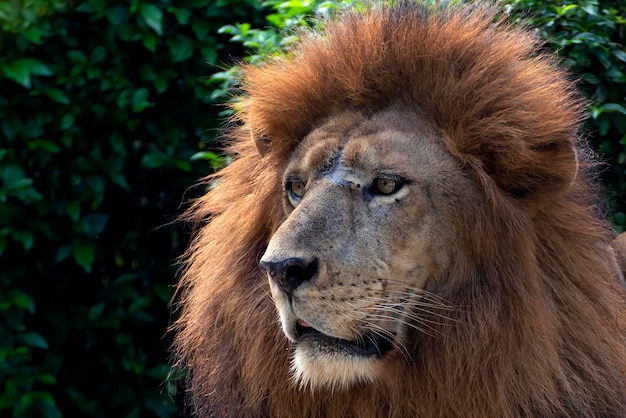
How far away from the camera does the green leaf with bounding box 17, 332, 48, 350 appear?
458 centimetres

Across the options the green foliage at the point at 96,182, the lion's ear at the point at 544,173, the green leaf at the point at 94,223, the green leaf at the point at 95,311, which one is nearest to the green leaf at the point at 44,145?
the green foliage at the point at 96,182

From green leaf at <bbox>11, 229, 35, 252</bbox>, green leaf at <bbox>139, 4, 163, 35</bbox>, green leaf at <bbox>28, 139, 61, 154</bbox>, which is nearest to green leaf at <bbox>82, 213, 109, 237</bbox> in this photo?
green leaf at <bbox>11, 229, 35, 252</bbox>

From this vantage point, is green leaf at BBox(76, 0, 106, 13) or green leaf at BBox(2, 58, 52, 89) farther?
Answer: green leaf at BBox(76, 0, 106, 13)

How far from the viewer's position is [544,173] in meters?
2.49

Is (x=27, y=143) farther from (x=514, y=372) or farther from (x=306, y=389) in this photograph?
(x=514, y=372)

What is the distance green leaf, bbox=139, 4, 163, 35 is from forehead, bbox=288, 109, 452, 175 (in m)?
2.03

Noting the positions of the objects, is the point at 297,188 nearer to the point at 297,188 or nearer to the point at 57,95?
the point at 297,188

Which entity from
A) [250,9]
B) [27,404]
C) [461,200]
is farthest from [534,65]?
[27,404]

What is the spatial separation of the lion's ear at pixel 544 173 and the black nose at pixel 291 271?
54 centimetres

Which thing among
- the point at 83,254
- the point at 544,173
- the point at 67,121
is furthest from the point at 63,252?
the point at 544,173

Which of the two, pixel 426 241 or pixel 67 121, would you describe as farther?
pixel 67 121

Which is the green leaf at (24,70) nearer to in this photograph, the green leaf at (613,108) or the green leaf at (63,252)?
the green leaf at (63,252)

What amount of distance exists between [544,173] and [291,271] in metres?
0.68

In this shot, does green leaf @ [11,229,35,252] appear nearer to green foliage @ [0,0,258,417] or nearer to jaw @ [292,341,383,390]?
green foliage @ [0,0,258,417]
